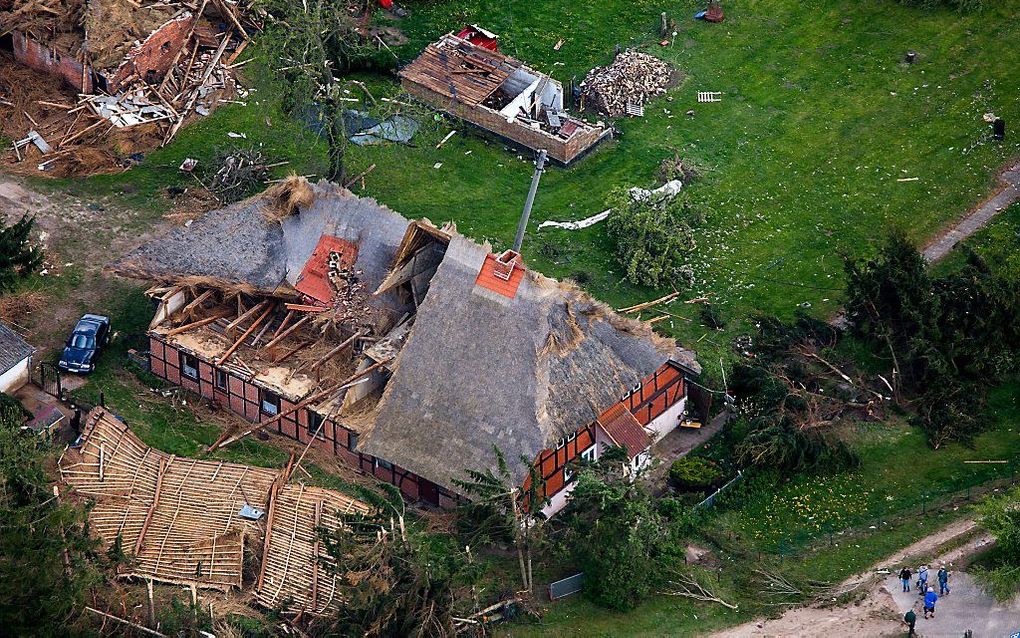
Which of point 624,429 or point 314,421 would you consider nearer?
point 624,429

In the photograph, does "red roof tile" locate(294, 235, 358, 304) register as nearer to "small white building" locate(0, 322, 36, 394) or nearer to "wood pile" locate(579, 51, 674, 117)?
"small white building" locate(0, 322, 36, 394)

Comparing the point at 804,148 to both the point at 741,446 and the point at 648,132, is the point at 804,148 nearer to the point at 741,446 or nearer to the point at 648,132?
the point at 648,132

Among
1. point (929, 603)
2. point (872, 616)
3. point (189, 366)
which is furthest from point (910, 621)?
point (189, 366)

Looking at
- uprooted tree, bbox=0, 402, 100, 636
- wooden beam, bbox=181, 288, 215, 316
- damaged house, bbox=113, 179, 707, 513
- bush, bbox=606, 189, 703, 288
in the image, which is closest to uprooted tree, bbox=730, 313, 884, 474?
damaged house, bbox=113, 179, 707, 513

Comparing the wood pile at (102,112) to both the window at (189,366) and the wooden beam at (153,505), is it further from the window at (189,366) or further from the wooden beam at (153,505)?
the wooden beam at (153,505)

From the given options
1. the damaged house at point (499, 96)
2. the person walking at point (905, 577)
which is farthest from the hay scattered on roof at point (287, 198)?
the person walking at point (905, 577)

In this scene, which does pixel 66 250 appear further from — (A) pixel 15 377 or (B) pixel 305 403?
(B) pixel 305 403
